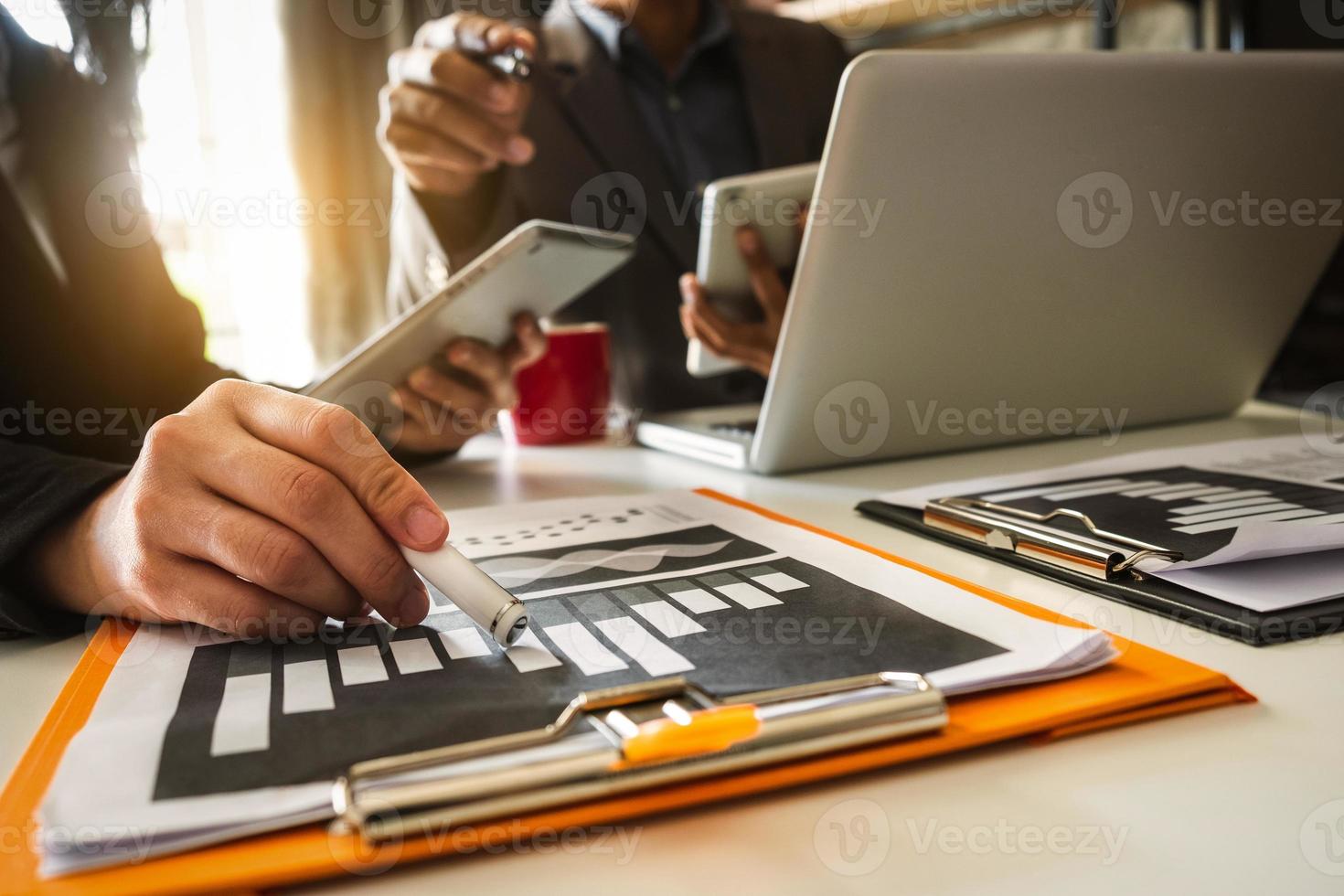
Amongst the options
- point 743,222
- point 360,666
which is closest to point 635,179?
point 743,222

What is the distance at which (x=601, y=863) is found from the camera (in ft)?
0.88

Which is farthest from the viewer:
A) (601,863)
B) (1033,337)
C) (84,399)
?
(84,399)

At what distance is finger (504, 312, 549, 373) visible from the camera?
889mm

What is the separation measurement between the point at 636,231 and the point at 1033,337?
85 cm

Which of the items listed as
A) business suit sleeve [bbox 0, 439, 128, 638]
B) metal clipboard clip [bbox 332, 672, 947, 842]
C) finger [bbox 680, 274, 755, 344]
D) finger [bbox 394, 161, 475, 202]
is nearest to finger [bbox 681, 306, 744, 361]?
finger [bbox 680, 274, 755, 344]

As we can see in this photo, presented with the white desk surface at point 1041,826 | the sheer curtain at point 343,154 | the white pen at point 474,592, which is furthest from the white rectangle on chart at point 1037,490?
the sheer curtain at point 343,154

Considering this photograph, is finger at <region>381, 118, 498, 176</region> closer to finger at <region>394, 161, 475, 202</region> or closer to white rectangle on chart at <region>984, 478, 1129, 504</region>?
finger at <region>394, 161, 475, 202</region>

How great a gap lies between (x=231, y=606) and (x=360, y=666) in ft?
0.26

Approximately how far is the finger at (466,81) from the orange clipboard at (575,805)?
66 cm

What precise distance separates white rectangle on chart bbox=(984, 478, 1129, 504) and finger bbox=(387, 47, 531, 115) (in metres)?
0.59

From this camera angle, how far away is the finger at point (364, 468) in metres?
0.41

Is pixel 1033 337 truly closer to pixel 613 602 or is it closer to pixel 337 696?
pixel 613 602

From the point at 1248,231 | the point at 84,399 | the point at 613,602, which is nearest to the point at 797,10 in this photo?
the point at 1248,231

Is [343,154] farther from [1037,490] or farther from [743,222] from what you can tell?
[1037,490]
